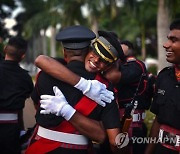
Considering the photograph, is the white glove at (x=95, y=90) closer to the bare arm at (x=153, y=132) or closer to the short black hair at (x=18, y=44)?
the bare arm at (x=153, y=132)

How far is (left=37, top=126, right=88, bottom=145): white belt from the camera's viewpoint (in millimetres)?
2271

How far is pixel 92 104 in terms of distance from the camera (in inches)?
88.5

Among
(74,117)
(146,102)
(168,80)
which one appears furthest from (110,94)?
(146,102)

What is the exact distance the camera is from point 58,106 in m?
2.15

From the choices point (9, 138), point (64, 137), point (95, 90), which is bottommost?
point (9, 138)

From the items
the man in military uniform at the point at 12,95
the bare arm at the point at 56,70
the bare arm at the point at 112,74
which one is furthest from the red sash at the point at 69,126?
the man in military uniform at the point at 12,95

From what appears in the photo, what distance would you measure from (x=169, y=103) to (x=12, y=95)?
1.60 m

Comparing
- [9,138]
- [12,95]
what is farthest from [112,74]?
[9,138]

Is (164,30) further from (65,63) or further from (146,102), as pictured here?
(65,63)

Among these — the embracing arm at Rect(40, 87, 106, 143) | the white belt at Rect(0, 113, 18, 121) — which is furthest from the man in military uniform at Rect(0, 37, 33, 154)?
the embracing arm at Rect(40, 87, 106, 143)

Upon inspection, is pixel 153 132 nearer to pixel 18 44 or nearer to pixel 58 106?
pixel 58 106

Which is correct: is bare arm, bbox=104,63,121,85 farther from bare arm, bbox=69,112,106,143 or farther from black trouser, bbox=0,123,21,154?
black trouser, bbox=0,123,21,154

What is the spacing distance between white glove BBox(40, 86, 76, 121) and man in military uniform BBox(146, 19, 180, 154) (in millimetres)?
848

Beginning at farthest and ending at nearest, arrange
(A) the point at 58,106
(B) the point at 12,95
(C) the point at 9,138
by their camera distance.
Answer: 1. (C) the point at 9,138
2. (B) the point at 12,95
3. (A) the point at 58,106
